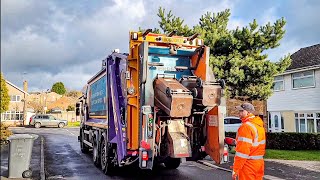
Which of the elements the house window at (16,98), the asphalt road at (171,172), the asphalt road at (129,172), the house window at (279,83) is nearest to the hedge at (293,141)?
the asphalt road at (171,172)

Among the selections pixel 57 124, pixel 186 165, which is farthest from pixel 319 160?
pixel 57 124

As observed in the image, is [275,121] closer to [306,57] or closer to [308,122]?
[308,122]

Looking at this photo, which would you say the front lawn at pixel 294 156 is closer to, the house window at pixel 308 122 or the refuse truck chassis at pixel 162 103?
the refuse truck chassis at pixel 162 103

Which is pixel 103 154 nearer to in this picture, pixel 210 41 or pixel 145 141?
pixel 145 141

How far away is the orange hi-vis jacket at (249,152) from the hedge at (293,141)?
10459 millimetres

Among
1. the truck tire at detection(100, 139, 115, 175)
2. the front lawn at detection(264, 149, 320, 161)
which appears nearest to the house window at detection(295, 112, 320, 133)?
the front lawn at detection(264, 149, 320, 161)

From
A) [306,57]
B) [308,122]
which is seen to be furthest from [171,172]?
[306,57]

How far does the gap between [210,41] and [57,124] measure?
93.3 feet

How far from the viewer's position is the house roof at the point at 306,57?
849 inches

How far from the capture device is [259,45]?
15.0m

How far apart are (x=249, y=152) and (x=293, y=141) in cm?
1099

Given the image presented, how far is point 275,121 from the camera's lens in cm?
2486

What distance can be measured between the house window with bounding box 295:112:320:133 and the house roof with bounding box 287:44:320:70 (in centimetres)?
300

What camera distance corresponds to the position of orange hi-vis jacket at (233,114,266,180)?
200 inches
